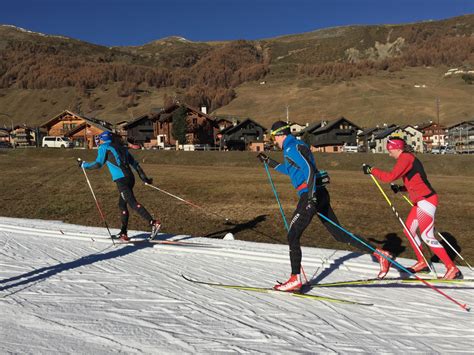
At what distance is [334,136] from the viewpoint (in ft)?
308

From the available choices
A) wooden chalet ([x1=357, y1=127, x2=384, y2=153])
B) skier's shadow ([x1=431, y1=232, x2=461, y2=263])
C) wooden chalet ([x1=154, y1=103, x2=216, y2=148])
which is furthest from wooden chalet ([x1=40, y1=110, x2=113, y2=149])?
skier's shadow ([x1=431, y1=232, x2=461, y2=263])

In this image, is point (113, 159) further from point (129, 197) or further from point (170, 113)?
point (170, 113)

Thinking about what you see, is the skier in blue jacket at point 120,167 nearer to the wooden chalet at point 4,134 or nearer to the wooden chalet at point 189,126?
the wooden chalet at point 189,126

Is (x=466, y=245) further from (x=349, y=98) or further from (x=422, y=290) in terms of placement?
(x=349, y=98)

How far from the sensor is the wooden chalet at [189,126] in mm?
88375

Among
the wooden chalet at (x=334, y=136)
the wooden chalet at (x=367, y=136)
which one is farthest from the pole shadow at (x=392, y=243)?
the wooden chalet at (x=367, y=136)

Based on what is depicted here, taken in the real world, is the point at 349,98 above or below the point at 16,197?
above

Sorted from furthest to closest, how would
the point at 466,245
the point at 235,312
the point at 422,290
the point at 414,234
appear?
1. the point at 466,245
2. the point at 414,234
3. the point at 422,290
4. the point at 235,312

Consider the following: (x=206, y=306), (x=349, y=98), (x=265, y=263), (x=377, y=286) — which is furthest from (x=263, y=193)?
(x=349, y=98)

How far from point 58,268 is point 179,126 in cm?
7794

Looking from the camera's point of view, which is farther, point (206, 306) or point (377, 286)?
point (377, 286)

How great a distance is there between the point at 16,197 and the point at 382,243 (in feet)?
49.7

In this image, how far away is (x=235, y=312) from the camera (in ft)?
17.9

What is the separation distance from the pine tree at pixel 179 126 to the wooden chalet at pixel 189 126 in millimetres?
2943
